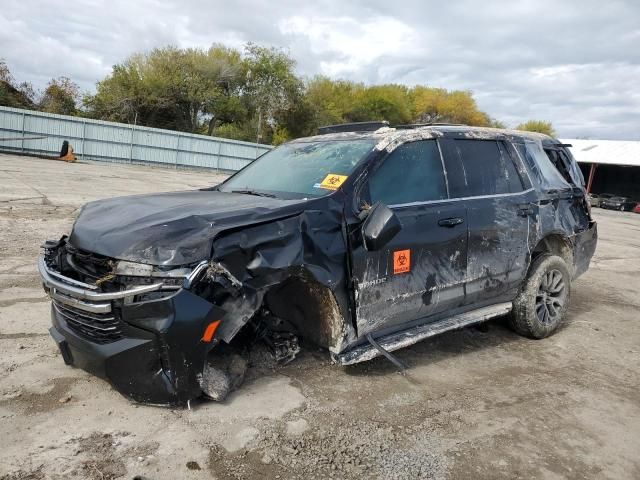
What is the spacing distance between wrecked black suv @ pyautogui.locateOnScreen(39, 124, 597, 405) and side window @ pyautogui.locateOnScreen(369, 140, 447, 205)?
0.4 inches

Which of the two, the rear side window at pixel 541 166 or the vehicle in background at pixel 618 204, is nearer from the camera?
the rear side window at pixel 541 166

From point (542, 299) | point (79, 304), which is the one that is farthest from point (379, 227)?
point (542, 299)

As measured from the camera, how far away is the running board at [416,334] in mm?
3393

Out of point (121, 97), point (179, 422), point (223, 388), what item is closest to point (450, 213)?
point (223, 388)

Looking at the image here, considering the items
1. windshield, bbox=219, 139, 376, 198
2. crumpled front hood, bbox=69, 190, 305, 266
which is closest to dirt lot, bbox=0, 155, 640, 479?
crumpled front hood, bbox=69, 190, 305, 266

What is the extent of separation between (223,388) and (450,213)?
2.06 meters

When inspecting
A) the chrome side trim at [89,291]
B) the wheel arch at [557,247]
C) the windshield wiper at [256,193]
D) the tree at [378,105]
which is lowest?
the chrome side trim at [89,291]

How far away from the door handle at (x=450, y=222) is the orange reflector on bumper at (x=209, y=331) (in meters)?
1.83

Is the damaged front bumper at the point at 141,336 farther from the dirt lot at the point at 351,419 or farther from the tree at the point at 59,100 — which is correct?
the tree at the point at 59,100

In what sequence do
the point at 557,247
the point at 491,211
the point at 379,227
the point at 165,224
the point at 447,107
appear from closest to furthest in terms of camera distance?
the point at 165,224 < the point at 379,227 < the point at 491,211 < the point at 557,247 < the point at 447,107

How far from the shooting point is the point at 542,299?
486cm

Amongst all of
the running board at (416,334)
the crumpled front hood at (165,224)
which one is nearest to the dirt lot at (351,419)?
the running board at (416,334)

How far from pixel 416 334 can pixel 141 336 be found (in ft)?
6.38

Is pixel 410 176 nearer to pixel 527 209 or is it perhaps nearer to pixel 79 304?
pixel 527 209
